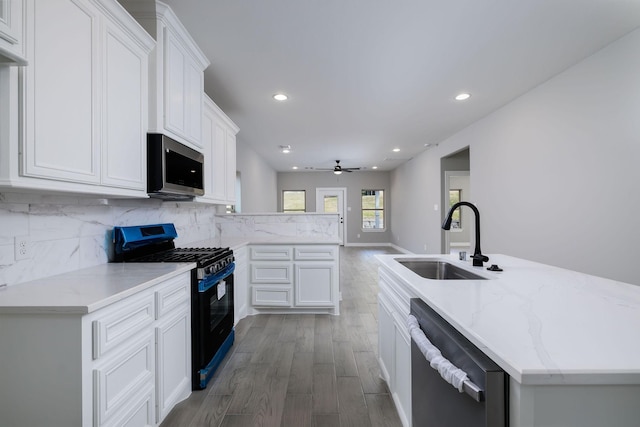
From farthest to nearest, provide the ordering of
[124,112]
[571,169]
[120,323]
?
[571,169], [124,112], [120,323]

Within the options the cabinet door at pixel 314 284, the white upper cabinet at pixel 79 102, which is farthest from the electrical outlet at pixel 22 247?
the cabinet door at pixel 314 284

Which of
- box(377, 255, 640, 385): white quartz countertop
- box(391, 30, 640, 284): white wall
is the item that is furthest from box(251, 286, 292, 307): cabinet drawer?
box(391, 30, 640, 284): white wall

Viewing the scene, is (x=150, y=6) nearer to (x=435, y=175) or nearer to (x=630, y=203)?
(x=630, y=203)

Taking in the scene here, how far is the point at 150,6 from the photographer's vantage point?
1806 millimetres

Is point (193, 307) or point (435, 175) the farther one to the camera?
point (435, 175)

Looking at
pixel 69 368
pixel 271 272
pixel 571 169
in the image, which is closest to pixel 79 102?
pixel 69 368

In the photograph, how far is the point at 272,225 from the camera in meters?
3.93

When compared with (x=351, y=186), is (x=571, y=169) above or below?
below

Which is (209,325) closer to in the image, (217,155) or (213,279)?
(213,279)

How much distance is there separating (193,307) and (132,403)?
25.4 inches

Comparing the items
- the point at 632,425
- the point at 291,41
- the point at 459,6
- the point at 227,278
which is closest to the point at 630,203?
the point at 459,6

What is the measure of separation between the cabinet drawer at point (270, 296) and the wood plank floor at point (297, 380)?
0.17m

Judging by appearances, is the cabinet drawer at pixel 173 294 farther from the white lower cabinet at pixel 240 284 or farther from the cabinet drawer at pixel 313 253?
the cabinet drawer at pixel 313 253

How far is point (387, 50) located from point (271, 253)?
2388mm
